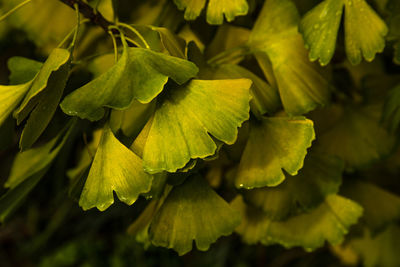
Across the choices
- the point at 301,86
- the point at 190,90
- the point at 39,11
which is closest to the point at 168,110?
the point at 190,90

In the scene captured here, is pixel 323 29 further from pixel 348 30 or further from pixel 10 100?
pixel 10 100

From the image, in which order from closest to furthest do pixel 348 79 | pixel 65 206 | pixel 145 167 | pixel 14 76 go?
pixel 145 167
pixel 14 76
pixel 348 79
pixel 65 206

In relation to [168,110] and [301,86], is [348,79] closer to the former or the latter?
[301,86]

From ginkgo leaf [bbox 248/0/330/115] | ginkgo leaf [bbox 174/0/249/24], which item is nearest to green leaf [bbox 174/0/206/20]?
ginkgo leaf [bbox 174/0/249/24]

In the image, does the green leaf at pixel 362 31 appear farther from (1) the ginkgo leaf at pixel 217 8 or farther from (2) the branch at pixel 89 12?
(2) the branch at pixel 89 12

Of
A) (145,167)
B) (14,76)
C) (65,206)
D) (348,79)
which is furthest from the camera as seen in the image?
(65,206)

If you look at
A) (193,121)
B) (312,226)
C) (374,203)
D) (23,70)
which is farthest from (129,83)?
(374,203)
